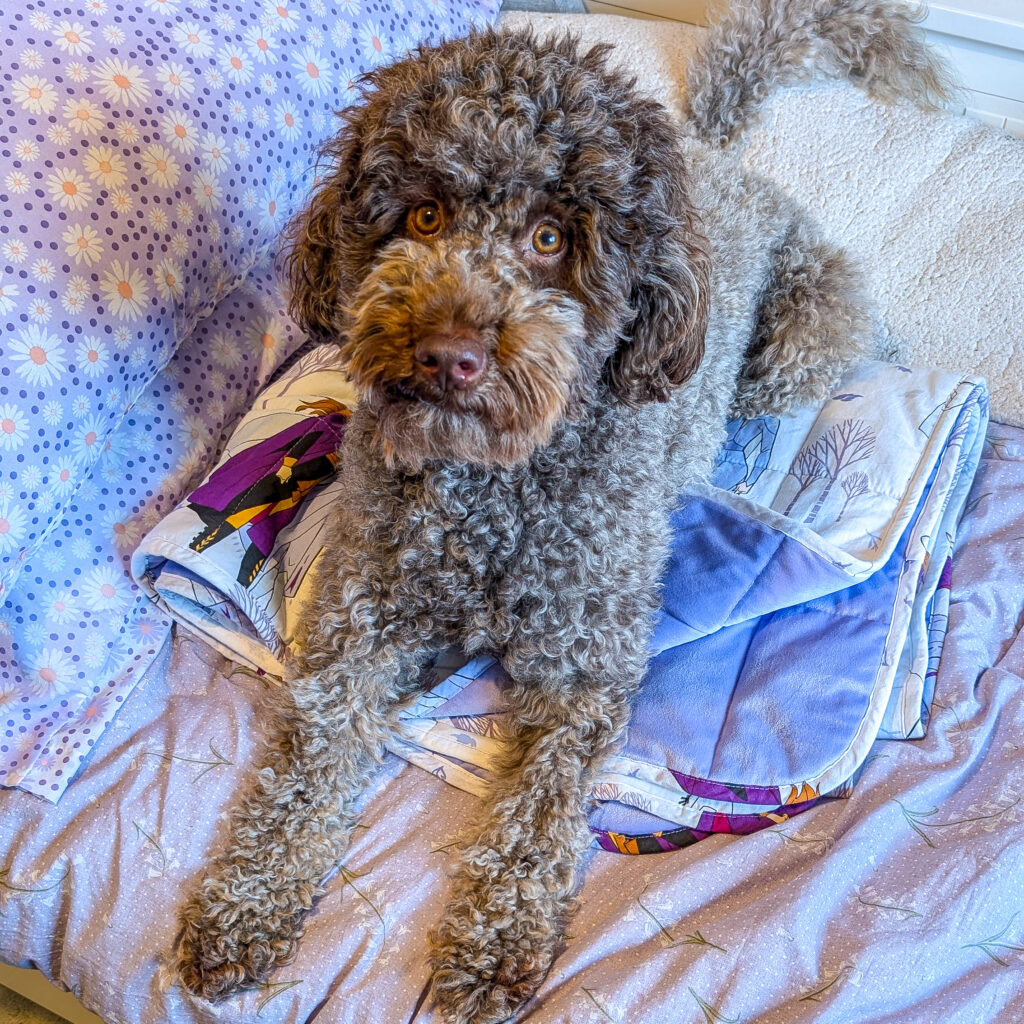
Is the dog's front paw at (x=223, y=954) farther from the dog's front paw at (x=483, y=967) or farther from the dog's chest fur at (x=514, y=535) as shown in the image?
the dog's chest fur at (x=514, y=535)

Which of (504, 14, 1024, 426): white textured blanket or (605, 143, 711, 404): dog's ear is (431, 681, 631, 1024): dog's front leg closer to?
(605, 143, 711, 404): dog's ear

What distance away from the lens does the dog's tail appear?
2.44 metres

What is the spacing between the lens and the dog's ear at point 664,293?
142 centimetres

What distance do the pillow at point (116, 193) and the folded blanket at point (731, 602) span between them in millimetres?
275

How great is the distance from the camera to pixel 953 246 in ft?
8.00

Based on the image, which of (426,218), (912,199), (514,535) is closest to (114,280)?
(426,218)

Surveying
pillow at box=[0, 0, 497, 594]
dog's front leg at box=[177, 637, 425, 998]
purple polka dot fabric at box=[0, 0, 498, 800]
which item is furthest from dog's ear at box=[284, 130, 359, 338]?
dog's front leg at box=[177, 637, 425, 998]

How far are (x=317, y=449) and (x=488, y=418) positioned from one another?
2.66 ft

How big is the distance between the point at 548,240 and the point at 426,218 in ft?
0.64

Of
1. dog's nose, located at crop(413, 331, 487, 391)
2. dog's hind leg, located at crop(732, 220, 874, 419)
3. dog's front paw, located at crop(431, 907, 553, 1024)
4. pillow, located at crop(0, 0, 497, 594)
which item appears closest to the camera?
dog's nose, located at crop(413, 331, 487, 391)

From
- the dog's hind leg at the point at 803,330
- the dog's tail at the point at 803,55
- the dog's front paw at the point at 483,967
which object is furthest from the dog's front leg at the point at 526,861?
the dog's tail at the point at 803,55

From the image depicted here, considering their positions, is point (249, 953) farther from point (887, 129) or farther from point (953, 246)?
point (887, 129)

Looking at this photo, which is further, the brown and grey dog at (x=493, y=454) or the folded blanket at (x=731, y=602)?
the folded blanket at (x=731, y=602)

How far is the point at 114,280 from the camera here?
66.1 inches
